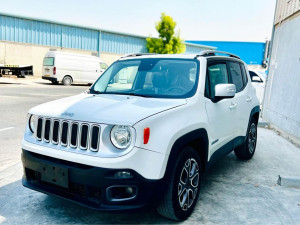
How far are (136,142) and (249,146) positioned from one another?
3441 mm

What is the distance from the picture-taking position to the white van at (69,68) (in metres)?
20.8

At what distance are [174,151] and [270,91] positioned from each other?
7.80m

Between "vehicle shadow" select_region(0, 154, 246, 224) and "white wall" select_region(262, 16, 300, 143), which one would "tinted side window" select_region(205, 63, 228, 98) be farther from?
"white wall" select_region(262, 16, 300, 143)

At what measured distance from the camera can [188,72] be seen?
371 centimetres

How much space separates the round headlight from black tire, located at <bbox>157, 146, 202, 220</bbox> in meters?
0.56

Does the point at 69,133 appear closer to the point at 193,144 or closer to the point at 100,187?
the point at 100,187

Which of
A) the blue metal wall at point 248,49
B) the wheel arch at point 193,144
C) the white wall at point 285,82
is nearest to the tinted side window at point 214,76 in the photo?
the wheel arch at point 193,144

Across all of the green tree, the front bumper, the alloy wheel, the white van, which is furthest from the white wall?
the green tree

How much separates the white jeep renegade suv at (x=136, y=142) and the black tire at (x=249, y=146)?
1568 mm

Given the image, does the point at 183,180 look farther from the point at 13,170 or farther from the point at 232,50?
the point at 232,50

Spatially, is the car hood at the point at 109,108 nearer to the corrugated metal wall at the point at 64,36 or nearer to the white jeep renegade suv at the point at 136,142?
the white jeep renegade suv at the point at 136,142

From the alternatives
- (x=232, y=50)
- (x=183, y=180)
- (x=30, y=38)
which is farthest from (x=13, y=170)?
(x=232, y=50)

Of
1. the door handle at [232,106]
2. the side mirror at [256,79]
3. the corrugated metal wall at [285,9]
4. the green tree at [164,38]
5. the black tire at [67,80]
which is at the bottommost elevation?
the black tire at [67,80]

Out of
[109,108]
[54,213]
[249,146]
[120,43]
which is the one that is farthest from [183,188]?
[120,43]
